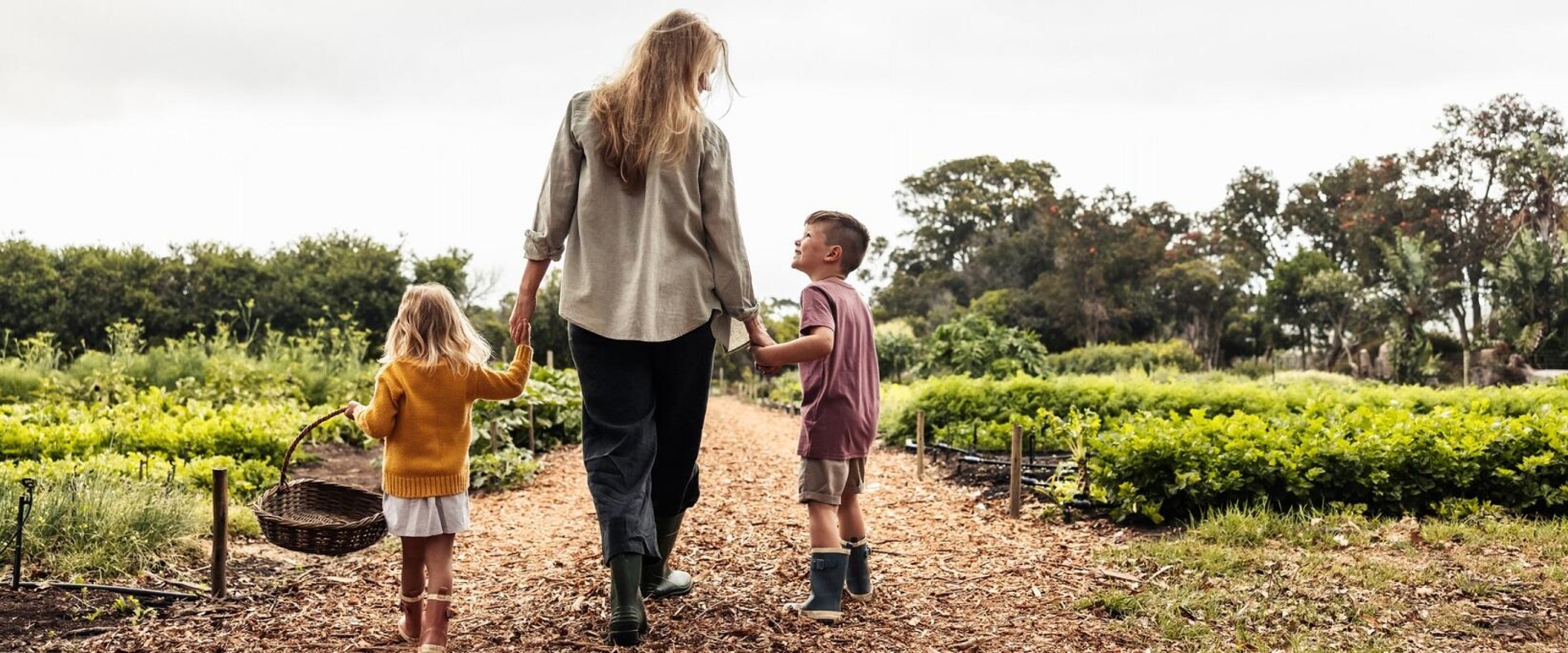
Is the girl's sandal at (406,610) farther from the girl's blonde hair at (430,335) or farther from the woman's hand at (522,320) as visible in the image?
the woman's hand at (522,320)

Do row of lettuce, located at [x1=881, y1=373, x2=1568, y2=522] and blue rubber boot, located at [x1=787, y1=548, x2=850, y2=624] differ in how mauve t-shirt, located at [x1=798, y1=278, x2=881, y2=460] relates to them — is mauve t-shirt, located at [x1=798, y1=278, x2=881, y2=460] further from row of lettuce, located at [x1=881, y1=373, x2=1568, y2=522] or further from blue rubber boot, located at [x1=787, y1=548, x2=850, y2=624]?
row of lettuce, located at [x1=881, y1=373, x2=1568, y2=522]

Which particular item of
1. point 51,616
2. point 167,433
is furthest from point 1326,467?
point 167,433

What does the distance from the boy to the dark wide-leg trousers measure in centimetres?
26

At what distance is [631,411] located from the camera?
312 cm

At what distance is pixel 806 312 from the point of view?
3383 mm

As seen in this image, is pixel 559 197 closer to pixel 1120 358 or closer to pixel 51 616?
pixel 51 616

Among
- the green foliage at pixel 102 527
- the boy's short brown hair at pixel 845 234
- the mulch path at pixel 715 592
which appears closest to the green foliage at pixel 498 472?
the mulch path at pixel 715 592

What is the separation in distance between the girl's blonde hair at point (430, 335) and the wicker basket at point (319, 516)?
0.30m

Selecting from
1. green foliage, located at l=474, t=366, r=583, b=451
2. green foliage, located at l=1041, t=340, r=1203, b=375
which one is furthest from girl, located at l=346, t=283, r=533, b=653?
green foliage, located at l=1041, t=340, r=1203, b=375

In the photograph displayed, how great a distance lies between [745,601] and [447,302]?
144 cm

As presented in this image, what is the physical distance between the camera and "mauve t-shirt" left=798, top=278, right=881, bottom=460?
3443 mm

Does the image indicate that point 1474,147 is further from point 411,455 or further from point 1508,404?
point 411,455

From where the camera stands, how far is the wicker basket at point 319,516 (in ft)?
11.6

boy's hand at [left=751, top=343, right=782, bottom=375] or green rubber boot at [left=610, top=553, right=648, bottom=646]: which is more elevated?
boy's hand at [left=751, top=343, right=782, bottom=375]
